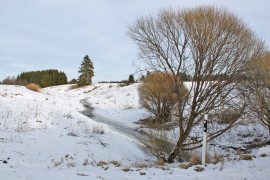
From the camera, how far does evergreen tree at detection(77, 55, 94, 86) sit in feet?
257

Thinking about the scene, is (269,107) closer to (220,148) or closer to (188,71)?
(220,148)

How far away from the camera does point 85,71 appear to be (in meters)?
79.1

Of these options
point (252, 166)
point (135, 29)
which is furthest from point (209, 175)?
point (135, 29)

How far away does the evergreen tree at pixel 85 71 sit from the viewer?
7845 cm

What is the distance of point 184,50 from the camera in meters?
12.4

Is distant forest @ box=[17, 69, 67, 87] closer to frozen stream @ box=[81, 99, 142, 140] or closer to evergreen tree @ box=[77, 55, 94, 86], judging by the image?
evergreen tree @ box=[77, 55, 94, 86]

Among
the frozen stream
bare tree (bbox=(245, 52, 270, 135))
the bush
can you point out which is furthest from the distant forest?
the bush

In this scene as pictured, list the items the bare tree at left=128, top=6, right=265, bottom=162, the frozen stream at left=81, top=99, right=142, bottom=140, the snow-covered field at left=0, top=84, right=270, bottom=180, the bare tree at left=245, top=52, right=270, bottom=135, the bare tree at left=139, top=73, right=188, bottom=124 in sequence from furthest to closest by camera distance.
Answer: the bare tree at left=139, top=73, right=188, bottom=124 → the frozen stream at left=81, top=99, right=142, bottom=140 → the bare tree at left=245, top=52, right=270, bottom=135 → the bare tree at left=128, top=6, right=265, bottom=162 → the snow-covered field at left=0, top=84, right=270, bottom=180

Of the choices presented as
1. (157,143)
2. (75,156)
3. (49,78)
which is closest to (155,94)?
(157,143)

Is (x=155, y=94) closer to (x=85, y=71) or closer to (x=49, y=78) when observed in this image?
(x=85, y=71)

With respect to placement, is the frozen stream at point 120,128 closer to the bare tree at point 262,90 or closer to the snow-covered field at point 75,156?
the snow-covered field at point 75,156

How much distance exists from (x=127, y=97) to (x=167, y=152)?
35507 mm

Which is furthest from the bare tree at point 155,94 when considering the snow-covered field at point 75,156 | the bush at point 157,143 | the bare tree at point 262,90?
the bush at point 157,143

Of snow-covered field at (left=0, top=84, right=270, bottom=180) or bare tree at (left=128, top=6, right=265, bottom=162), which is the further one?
bare tree at (left=128, top=6, right=265, bottom=162)
